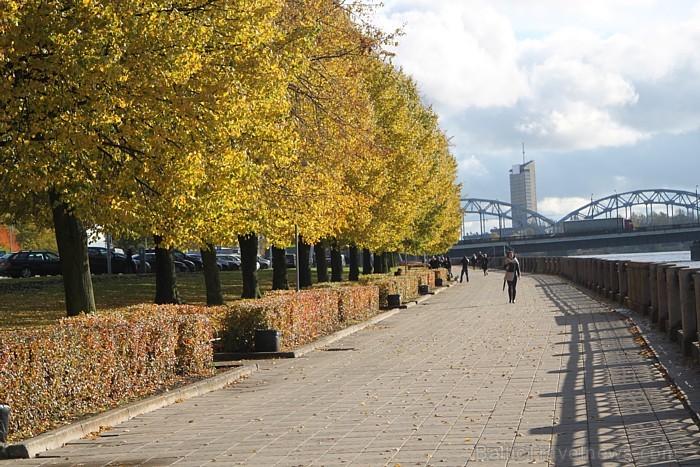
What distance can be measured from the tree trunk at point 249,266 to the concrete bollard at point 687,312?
17183 millimetres

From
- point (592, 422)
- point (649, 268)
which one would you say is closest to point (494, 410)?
point (592, 422)

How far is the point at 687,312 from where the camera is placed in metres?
15.7

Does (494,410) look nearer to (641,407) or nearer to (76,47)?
(641,407)

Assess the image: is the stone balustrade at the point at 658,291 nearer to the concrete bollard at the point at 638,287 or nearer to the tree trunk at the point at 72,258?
the concrete bollard at the point at 638,287

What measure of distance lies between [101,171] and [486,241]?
142m

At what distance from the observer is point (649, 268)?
2333 cm

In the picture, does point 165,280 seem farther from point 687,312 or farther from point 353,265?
point 353,265

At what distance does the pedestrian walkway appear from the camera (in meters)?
8.68

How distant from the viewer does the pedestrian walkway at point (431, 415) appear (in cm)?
868

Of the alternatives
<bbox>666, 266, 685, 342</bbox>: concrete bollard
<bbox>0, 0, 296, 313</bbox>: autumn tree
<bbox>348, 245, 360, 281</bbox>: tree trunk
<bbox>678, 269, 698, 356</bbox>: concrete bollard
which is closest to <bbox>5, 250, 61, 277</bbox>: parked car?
<bbox>348, 245, 360, 281</bbox>: tree trunk

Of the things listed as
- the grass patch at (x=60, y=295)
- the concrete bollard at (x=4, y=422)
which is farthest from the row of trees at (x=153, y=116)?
the concrete bollard at (x=4, y=422)

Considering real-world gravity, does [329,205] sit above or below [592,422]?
above

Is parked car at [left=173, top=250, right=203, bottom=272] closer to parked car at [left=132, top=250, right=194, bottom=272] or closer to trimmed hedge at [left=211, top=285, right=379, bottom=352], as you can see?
parked car at [left=132, top=250, right=194, bottom=272]

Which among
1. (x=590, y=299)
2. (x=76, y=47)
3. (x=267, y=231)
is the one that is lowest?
(x=590, y=299)
